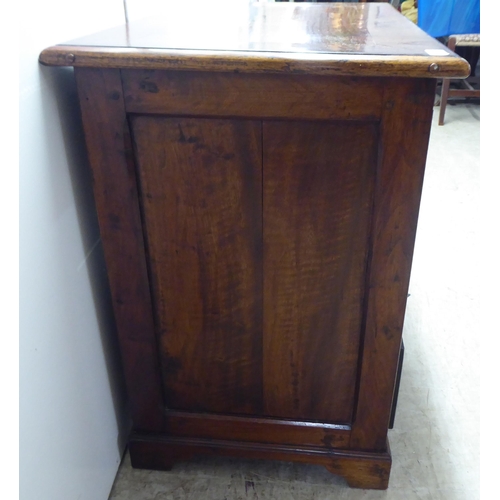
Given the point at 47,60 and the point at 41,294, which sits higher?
the point at 47,60

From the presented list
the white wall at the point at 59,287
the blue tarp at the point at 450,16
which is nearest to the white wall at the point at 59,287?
the white wall at the point at 59,287

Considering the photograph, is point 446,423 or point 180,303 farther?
point 446,423

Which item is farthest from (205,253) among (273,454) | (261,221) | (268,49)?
(273,454)

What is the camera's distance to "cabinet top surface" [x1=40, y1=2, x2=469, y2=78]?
0.71 meters

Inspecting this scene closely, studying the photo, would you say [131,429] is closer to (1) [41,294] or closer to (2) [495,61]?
(1) [41,294]

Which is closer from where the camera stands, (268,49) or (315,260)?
(268,49)

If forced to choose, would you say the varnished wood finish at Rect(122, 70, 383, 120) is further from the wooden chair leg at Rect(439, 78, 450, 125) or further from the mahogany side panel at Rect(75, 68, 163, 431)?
the wooden chair leg at Rect(439, 78, 450, 125)

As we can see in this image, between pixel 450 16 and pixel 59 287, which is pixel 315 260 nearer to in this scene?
pixel 59 287

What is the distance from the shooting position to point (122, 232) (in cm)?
91

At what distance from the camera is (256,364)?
104 cm

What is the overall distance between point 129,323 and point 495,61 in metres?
1.09

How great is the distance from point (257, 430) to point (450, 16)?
10.6 feet

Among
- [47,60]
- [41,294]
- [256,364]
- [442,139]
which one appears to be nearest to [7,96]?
[47,60]

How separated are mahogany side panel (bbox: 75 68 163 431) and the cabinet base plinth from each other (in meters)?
0.05
